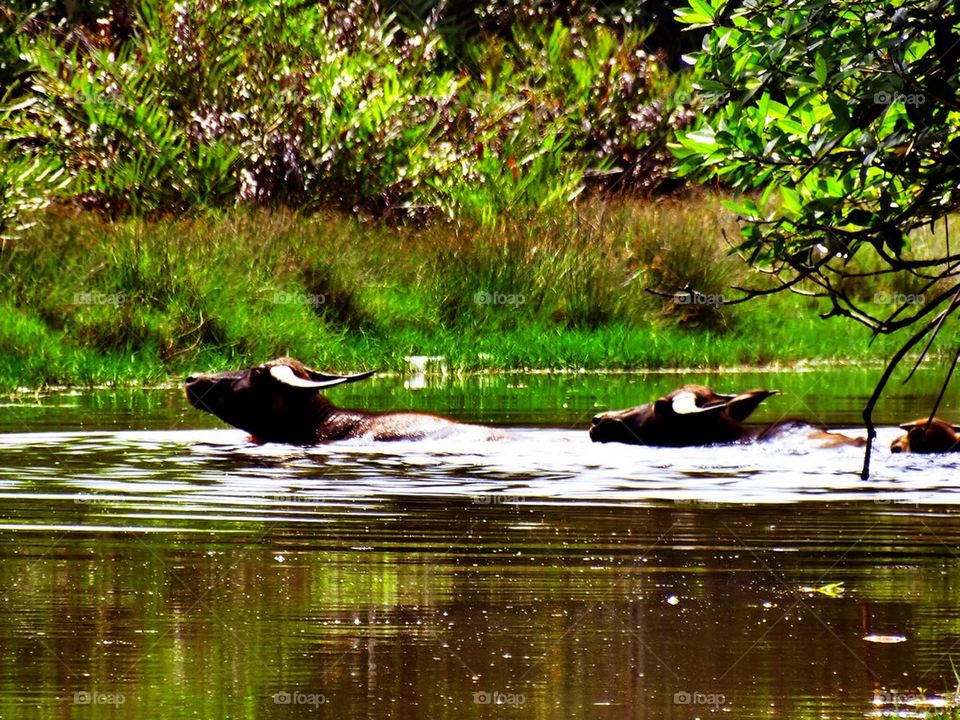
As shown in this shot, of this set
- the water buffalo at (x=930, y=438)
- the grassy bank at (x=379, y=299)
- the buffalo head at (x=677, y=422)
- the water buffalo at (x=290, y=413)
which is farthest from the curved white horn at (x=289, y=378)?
the grassy bank at (x=379, y=299)

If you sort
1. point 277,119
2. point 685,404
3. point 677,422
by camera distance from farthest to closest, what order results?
point 277,119, point 677,422, point 685,404

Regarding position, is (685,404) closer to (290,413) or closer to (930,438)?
(930,438)

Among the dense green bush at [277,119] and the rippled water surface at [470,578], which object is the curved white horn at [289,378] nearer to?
the rippled water surface at [470,578]

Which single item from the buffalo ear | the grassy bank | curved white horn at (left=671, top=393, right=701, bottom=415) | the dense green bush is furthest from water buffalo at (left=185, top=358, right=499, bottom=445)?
the dense green bush

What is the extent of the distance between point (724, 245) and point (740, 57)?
15.2 m

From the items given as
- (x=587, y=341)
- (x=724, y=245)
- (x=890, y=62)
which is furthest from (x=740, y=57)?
(x=724, y=245)

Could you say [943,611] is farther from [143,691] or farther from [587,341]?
[587,341]

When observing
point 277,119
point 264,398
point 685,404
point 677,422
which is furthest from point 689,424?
point 277,119

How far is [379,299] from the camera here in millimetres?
20469

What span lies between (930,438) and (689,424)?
59.4 inches

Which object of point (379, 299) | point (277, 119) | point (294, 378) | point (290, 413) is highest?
point (277, 119)

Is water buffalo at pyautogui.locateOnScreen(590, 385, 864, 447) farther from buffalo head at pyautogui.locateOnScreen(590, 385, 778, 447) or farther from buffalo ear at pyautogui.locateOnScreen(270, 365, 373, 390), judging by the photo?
buffalo ear at pyautogui.locateOnScreen(270, 365, 373, 390)

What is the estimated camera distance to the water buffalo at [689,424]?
11734 millimetres

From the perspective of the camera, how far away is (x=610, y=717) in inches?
202
